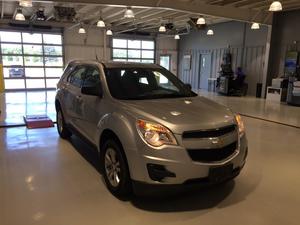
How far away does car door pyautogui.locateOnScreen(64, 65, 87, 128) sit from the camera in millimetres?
3779

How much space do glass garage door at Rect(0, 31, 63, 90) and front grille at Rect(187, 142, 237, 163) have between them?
13.4 m

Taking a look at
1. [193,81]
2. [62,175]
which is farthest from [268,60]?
[62,175]

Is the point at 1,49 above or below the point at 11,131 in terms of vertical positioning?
above

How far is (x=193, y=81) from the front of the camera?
16.5m

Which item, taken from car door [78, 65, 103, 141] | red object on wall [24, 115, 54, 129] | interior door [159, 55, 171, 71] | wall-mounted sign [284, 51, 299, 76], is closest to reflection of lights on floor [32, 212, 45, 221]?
car door [78, 65, 103, 141]

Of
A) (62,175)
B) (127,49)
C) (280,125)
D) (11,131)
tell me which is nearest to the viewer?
(62,175)

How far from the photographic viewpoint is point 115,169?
8.91ft

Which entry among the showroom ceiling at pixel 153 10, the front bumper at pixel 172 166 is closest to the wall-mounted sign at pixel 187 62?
the showroom ceiling at pixel 153 10

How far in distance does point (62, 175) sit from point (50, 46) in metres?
12.5

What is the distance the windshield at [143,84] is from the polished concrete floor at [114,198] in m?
1.08

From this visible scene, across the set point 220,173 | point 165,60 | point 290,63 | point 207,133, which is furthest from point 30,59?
point 220,173

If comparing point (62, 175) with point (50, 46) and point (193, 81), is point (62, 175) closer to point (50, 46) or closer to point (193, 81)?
point (50, 46)

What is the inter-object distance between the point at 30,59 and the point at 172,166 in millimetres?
13636

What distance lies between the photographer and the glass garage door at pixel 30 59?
13500mm
